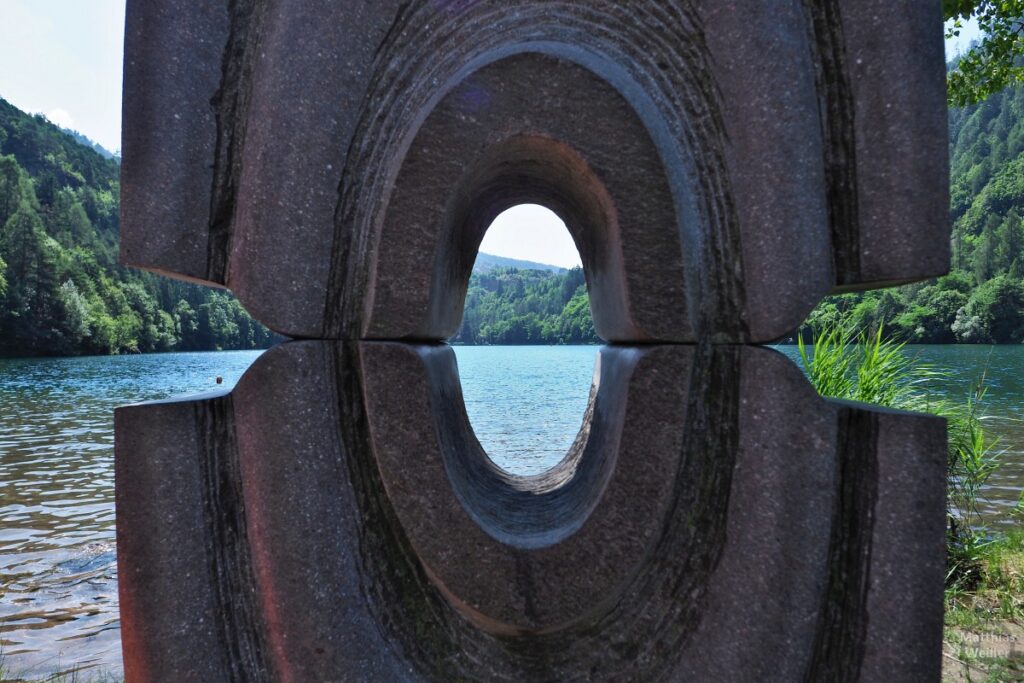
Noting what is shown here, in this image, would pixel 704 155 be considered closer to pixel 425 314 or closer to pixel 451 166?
pixel 451 166

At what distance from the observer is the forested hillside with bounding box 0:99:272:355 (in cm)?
5625

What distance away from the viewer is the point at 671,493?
2199mm

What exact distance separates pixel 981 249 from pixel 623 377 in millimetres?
87202

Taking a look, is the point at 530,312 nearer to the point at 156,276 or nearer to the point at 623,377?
the point at 156,276

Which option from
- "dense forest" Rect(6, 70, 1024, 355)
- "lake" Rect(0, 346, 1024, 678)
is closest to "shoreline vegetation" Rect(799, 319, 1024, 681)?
"lake" Rect(0, 346, 1024, 678)

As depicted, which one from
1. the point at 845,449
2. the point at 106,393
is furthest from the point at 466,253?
the point at 106,393

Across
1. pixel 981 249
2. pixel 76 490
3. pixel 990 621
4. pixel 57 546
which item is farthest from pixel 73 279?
pixel 981 249

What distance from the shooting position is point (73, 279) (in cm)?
6047

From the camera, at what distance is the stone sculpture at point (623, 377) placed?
2148 mm

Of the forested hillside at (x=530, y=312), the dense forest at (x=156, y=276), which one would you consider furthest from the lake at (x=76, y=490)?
the forested hillside at (x=530, y=312)

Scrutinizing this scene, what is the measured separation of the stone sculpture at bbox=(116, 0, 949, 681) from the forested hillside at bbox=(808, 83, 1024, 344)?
A: 1296 inches

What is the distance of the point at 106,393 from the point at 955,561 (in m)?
35.1

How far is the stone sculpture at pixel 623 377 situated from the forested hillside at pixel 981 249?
108 ft

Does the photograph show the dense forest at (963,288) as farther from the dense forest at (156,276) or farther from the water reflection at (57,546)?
the water reflection at (57,546)
